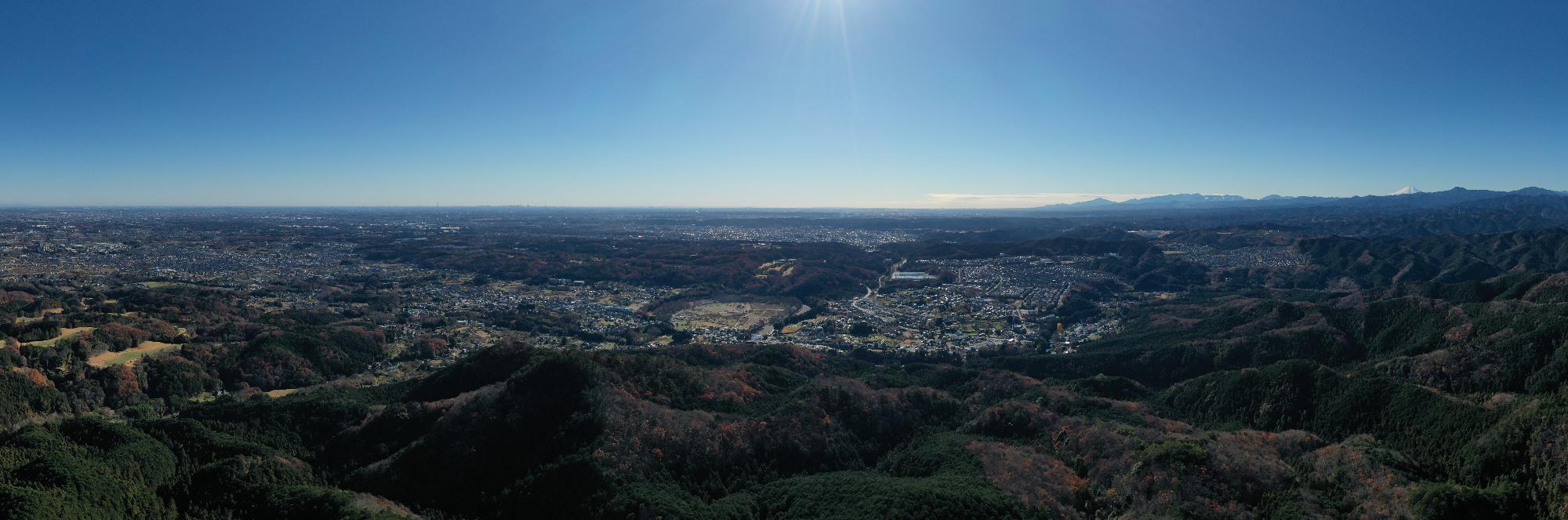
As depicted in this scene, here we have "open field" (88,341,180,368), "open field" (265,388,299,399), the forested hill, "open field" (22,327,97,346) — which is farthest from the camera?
the forested hill

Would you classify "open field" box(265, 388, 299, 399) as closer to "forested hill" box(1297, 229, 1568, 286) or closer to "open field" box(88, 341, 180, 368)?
"open field" box(88, 341, 180, 368)

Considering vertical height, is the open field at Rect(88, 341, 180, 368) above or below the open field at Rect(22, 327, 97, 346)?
below

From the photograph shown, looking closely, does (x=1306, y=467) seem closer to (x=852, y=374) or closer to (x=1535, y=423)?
(x=1535, y=423)

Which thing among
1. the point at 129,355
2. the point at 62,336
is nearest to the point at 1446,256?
the point at 129,355

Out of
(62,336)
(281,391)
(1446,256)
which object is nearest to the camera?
(281,391)

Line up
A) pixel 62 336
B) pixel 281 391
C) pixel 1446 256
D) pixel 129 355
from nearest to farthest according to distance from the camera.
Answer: pixel 281 391
pixel 129 355
pixel 62 336
pixel 1446 256

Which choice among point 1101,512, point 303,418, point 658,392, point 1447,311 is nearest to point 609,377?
point 658,392

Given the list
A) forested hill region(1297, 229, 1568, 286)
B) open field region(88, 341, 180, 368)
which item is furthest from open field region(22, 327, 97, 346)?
forested hill region(1297, 229, 1568, 286)

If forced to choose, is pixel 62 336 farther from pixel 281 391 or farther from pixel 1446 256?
pixel 1446 256

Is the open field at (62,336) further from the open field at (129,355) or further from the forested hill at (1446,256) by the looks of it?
the forested hill at (1446,256)
